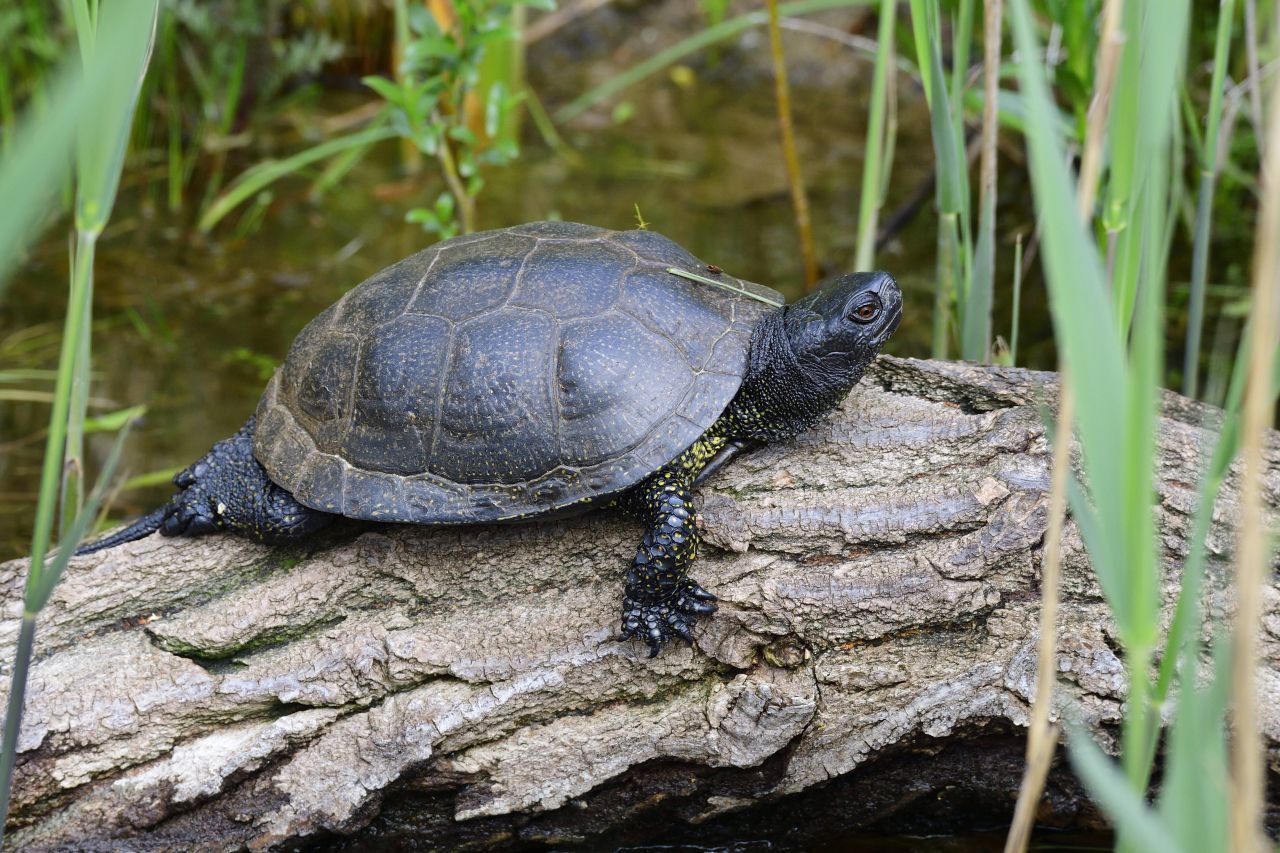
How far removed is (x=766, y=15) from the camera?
4020 millimetres

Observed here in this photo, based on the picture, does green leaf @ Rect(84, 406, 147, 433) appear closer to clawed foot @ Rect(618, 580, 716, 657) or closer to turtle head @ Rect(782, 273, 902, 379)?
clawed foot @ Rect(618, 580, 716, 657)

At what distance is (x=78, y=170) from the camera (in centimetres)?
143

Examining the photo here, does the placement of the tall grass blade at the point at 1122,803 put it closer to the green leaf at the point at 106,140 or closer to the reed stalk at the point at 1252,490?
the reed stalk at the point at 1252,490

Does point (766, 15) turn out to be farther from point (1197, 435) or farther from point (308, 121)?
point (308, 121)

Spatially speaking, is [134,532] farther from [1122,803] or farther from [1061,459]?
[1122,803]

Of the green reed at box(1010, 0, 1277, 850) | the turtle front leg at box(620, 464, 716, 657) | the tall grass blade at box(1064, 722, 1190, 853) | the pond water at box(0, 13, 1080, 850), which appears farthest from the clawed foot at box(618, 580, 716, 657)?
the pond water at box(0, 13, 1080, 850)

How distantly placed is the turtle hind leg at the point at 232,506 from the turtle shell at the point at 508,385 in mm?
81

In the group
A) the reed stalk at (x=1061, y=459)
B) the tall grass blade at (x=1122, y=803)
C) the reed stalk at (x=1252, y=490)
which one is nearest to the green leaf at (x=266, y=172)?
the reed stalk at (x=1061, y=459)

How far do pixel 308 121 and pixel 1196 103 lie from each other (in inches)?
185

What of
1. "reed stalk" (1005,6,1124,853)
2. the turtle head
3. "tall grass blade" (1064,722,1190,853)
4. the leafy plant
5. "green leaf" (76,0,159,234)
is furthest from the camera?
the leafy plant

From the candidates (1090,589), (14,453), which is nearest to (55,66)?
(14,453)

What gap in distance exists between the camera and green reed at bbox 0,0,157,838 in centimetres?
110

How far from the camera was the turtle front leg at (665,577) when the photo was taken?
7.69 ft

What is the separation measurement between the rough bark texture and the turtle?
159 mm
